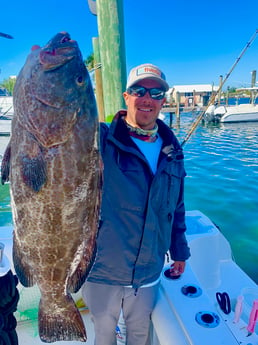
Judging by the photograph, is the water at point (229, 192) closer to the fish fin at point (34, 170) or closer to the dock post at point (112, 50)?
the dock post at point (112, 50)

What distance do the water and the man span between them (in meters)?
4.02

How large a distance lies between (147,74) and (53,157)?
45.1 inches

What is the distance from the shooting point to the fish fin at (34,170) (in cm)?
140

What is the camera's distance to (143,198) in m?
2.04

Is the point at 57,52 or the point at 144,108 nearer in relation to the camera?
the point at 57,52

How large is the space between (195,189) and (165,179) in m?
8.24

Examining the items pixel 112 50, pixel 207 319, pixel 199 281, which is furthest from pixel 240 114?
pixel 207 319

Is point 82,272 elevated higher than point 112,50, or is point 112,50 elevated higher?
point 112,50

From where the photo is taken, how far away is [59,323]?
71.4 inches

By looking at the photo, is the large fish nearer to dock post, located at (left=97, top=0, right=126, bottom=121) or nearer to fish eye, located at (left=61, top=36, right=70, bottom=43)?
fish eye, located at (left=61, top=36, right=70, bottom=43)

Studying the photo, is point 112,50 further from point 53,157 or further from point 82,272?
point 82,272

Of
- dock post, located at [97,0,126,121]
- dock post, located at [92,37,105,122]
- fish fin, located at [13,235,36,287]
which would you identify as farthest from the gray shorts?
dock post, located at [92,37,105,122]

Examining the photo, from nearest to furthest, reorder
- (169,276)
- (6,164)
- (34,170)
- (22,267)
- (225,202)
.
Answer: (34,170) < (6,164) < (22,267) < (169,276) < (225,202)

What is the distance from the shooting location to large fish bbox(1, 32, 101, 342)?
142cm
